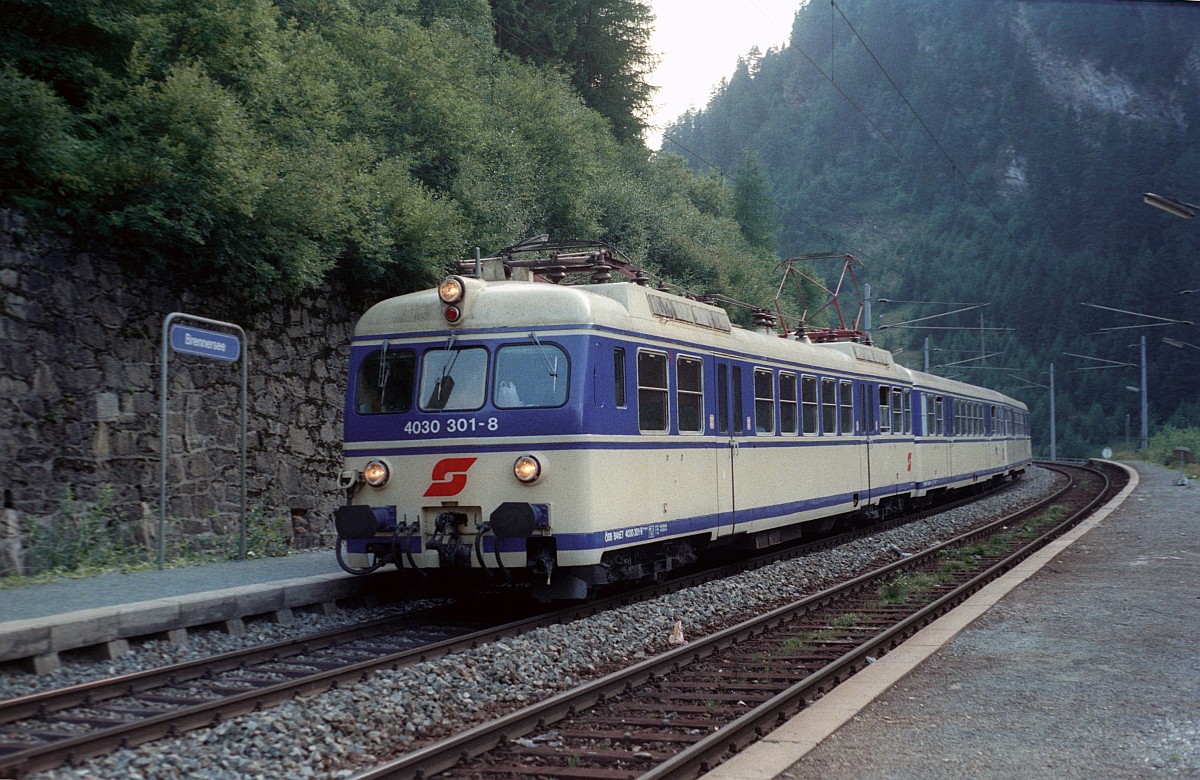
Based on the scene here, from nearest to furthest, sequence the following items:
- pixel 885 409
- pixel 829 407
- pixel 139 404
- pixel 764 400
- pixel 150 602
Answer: pixel 150 602
pixel 139 404
pixel 764 400
pixel 829 407
pixel 885 409

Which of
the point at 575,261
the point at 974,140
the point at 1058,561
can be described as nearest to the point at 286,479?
the point at 575,261

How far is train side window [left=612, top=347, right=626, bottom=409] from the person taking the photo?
416 inches

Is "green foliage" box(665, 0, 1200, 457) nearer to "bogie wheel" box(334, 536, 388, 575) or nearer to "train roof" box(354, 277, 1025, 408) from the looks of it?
"train roof" box(354, 277, 1025, 408)

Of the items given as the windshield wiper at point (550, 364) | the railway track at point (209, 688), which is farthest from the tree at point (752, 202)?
the railway track at point (209, 688)

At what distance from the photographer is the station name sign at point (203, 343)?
11602 millimetres

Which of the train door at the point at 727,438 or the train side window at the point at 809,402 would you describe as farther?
the train side window at the point at 809,402

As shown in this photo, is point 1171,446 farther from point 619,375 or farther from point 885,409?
point 619,375

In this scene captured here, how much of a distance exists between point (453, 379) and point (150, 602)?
3.16 metres

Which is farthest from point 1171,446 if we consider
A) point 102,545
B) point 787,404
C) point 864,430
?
point 102,545

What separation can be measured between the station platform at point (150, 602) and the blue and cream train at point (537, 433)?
0.47 metres

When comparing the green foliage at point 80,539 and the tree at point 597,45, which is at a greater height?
the tree at point 597,45

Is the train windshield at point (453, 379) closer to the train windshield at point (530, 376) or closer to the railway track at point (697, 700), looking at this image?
the train windshield at point (530, 376)

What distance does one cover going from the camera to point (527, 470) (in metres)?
9.97

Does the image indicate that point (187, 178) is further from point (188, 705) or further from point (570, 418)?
point (188, 705)
